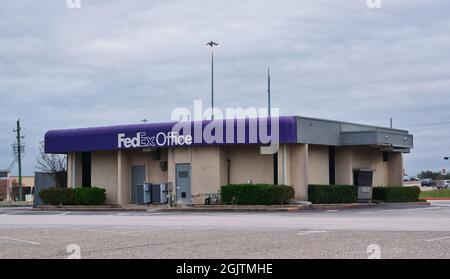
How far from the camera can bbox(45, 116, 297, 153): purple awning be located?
126 ft

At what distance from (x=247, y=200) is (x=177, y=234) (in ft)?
61.7

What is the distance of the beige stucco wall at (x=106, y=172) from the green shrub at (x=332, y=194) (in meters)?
12.2

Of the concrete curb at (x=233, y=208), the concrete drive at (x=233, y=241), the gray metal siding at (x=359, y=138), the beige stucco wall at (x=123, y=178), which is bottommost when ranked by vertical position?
the concrete drive at (x=233, y=241)

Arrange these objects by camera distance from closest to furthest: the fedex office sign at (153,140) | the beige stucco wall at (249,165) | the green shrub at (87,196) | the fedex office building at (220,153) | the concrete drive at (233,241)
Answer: the concrete drive at (233,241)
the fedex office building at (220,153)
the beige stucco wall at (249,165)
the fedex office sign at (153,140)
the green shrub at (87,196)

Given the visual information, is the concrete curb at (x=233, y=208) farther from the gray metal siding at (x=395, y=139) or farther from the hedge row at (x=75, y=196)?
the gray metal siding at (x=395, y=139)

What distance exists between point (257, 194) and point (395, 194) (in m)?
11.2

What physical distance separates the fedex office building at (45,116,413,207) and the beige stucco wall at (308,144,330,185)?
0.17 feet

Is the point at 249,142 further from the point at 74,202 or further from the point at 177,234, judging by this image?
the point at 177,234

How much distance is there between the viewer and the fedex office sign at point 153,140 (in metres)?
40.7

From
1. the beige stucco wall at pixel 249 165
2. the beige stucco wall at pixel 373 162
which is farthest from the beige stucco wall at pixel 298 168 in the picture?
the beige stucco wall at pixel 373 162

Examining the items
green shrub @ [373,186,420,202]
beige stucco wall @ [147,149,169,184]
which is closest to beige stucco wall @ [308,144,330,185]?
green shrub @ [373,186,420,202]

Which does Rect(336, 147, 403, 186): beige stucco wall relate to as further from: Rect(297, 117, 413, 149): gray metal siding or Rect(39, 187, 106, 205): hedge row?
Rect(39, 187, 106, 205): hedge row

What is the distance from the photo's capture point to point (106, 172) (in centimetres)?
4528

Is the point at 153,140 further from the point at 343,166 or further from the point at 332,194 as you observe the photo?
the point at 343,166
